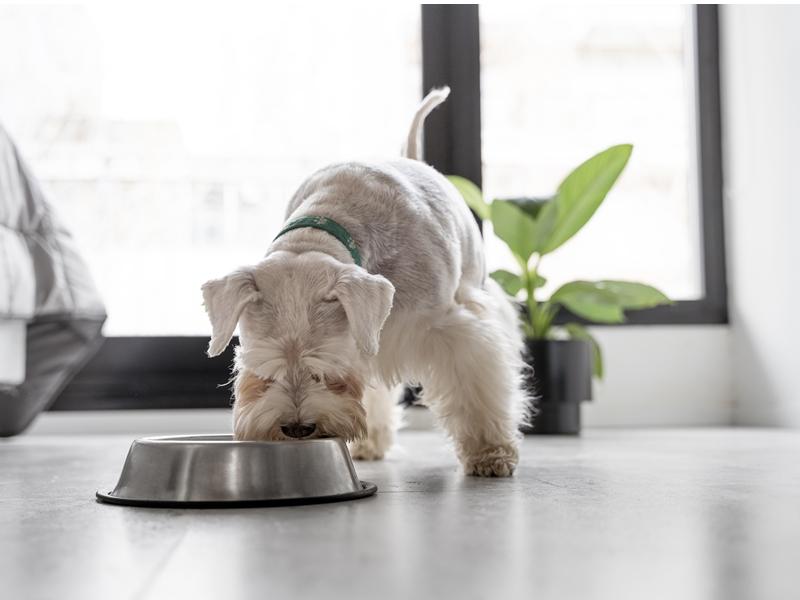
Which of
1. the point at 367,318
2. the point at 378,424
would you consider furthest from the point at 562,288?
the point at 367,318

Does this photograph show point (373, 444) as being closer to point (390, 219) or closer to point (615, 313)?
point (390, 219)

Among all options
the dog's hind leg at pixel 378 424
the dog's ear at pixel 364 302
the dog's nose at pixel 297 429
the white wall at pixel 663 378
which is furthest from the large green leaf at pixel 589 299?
the dog's nose at pixel 297 429

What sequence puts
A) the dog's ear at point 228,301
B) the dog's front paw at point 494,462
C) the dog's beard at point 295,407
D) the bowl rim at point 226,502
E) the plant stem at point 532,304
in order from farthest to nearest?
the plant stem at point 532,304, the dog's front paw at point 494,462, the dog's ear at point 228,301, the dog's beard at point 295,407, the bowl rim at point 226,502

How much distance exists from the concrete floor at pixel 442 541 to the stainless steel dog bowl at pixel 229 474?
0.17 feet

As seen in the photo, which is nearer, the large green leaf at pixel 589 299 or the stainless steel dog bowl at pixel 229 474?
the stainless steel dog bowl at pixel 229 474

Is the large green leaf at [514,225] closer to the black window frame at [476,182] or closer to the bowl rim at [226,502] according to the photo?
the black window frame at [476,182]

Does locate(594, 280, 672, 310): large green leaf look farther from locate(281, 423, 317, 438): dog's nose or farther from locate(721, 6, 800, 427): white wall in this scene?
locate(281, 423, 317, 438): dog's nose

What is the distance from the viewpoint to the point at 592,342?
409 centimetres

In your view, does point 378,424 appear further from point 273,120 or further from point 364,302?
point 273,120

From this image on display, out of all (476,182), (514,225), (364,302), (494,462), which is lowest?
(494,462)

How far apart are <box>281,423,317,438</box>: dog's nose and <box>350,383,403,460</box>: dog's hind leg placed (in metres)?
0.88

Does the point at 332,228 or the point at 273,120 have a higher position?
the point at 273,120

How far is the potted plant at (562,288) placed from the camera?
3.75 metres

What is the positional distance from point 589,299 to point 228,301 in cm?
215
